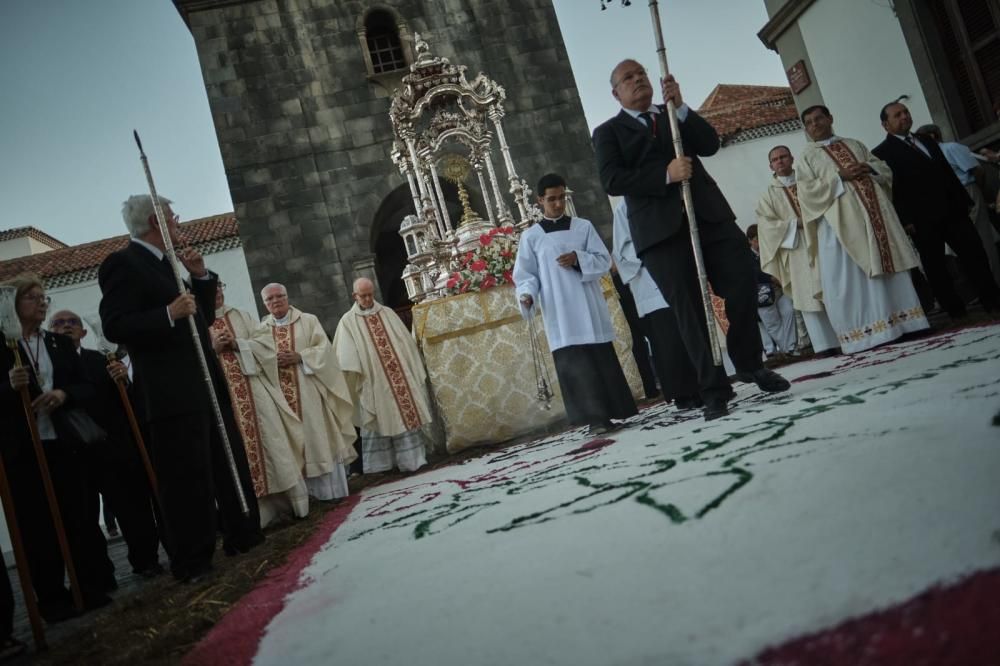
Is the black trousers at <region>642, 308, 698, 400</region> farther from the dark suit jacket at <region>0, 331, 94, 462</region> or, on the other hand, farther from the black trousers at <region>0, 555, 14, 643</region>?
the black trousers at <region>0, 555, 14, 643</region>

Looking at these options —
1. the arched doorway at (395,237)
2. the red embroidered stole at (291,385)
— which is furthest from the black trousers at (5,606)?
the arched doorway at (395,237)

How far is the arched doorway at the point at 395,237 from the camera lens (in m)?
13.9

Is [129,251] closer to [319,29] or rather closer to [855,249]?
[855,249]

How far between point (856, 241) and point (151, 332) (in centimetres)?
441

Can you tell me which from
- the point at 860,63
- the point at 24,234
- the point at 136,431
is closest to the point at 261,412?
the point at 136,431

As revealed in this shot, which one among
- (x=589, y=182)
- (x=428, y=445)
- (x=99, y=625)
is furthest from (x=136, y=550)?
(x=589, y=182)

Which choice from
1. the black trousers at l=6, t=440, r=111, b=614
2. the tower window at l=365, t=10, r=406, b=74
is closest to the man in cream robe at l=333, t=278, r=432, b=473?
the black trousers at l=6, t=440, r=111, b=614

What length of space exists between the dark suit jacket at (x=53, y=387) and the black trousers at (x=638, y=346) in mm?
4418

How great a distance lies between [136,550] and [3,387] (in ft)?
4.66

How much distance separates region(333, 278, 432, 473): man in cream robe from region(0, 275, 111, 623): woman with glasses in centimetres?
257

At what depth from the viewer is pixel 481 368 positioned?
6.45m

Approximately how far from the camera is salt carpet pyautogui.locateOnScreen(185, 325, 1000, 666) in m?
1.02

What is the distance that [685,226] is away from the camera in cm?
380

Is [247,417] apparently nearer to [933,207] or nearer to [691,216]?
[691,216]
